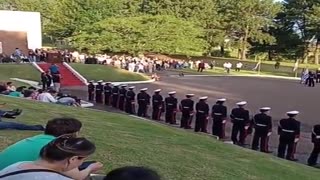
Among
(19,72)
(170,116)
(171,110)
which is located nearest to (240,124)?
(171,110)

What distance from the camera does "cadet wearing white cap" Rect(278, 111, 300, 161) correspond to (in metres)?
12.1

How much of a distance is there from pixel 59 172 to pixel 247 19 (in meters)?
65.4

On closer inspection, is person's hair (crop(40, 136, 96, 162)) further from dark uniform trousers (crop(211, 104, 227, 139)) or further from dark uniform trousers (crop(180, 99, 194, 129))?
dark uniform trousers (crop(180, 99, 194, 129))

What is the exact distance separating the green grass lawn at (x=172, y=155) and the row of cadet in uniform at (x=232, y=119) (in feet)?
8.02

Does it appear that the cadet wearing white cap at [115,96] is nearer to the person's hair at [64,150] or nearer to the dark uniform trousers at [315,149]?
the dark uniform trousers at [315,149]

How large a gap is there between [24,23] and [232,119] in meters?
35.6

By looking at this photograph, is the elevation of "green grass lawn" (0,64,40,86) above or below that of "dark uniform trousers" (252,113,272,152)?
below

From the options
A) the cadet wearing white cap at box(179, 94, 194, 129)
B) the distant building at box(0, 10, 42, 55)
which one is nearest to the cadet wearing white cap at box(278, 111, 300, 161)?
the cadet wearing white cap at box(179, 94, 194, 129)

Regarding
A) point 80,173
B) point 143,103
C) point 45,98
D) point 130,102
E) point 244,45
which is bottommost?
point 130,102

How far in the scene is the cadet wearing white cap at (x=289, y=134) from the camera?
1209 cm

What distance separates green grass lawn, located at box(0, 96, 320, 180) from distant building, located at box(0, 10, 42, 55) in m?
35.1

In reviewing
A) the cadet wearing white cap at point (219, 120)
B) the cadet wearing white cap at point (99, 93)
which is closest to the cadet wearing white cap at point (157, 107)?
the cadet wearing white cap at point (219, 120)

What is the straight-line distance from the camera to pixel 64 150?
299 cm

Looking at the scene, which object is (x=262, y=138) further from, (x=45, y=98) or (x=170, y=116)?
(x=45, y=98)
